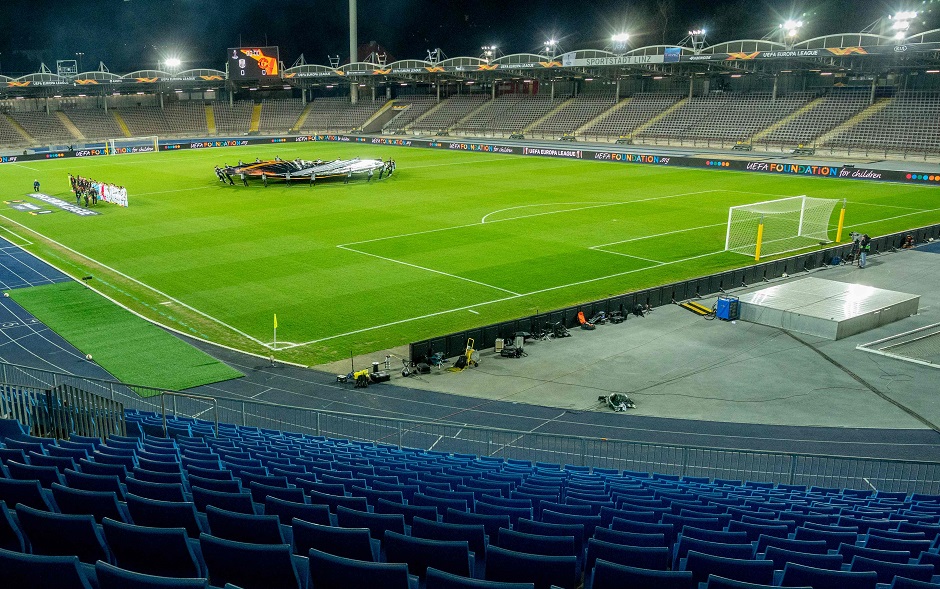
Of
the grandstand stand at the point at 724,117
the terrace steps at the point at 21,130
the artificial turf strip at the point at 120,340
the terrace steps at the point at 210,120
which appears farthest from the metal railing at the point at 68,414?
the terrace steps at the point at 210,120

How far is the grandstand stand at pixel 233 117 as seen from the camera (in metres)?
118

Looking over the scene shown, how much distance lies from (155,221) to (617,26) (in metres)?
92.4

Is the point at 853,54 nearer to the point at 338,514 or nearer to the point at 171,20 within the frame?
the point at 338,514

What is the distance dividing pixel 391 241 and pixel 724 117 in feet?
206

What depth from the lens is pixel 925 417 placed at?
20.8 metres

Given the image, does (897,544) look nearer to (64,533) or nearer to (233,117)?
(64,533)

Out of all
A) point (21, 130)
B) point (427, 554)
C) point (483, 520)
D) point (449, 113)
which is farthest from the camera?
point (449, 113)

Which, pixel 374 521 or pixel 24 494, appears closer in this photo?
pixel 374 521

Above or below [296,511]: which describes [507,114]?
above

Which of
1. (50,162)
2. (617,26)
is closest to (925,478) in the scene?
(50,162)

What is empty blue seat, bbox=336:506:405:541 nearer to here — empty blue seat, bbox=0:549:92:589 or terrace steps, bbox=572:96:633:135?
empty blue seat, bbox=0:549:92:589

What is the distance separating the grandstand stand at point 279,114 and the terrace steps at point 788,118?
222 ft

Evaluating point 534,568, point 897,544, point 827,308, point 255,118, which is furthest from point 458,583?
point 255,118

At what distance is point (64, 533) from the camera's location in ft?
20.9
